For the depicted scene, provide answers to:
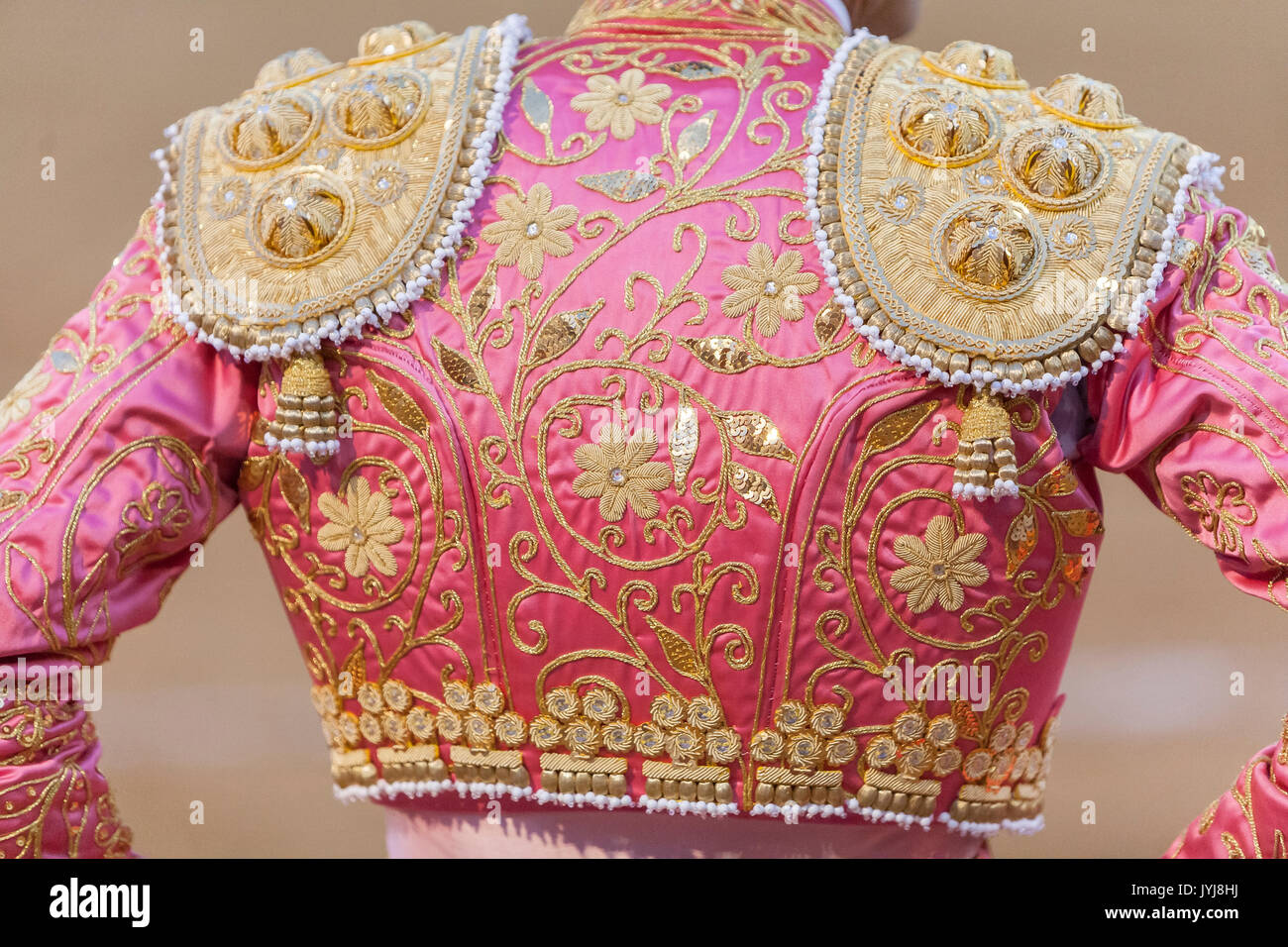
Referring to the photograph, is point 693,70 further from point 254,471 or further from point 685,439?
point 254,471

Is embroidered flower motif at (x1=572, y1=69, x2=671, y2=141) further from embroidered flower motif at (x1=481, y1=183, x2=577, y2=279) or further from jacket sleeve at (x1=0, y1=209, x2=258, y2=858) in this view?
jacket sleeve at (x1=0, y1=209, x2=258, y2=858)

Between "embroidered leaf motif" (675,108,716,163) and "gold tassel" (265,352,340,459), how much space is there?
0.32 metres

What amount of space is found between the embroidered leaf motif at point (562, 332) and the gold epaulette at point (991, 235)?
0.18 metres

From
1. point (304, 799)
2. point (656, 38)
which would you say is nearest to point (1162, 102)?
point (304, 799)

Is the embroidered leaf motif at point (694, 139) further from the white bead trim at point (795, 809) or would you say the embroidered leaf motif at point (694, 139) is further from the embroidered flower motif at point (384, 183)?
the white bead trim at point (795, 809)

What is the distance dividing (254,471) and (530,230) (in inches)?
11.6

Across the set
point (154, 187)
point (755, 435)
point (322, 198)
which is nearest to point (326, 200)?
point (322, 198)

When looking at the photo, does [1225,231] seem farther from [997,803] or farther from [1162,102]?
[1162,102]

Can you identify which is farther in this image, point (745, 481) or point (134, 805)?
point (134, 805)

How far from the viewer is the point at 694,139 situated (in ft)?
4.38

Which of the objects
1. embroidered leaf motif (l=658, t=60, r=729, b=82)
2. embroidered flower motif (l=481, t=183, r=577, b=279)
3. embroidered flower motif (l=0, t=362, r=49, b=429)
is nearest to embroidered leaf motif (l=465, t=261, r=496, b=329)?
embroidered flower motif (l=481, t=183, r=577, b=279)

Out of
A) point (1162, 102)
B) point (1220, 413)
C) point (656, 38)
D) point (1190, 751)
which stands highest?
→ point (656, 38)

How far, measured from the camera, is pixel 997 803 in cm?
139

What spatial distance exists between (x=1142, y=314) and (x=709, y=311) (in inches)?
12.2
